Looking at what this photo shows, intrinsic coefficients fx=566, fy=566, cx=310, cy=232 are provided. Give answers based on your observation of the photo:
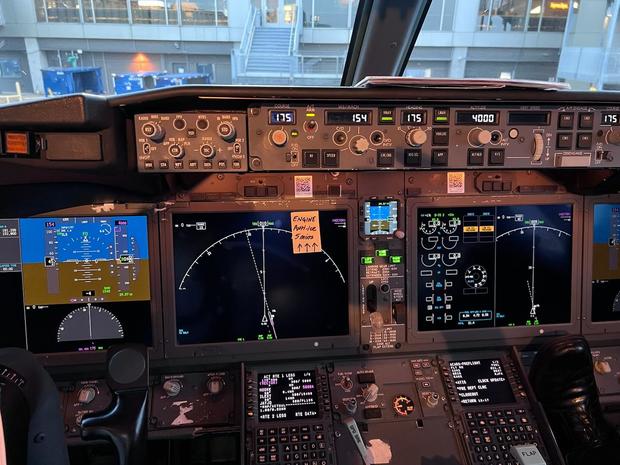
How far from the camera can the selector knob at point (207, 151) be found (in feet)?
5.72

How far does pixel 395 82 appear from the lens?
68.0 inches

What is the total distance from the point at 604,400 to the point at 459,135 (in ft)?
3.71

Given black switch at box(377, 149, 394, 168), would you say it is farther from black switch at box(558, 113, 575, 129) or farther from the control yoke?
the control yoke

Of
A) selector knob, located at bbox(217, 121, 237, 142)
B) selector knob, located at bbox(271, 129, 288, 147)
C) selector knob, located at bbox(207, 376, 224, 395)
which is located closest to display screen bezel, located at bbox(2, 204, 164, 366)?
selector knob, located at bbox(207, 376, 224, 395)

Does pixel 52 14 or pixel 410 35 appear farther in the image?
pixel 410 35

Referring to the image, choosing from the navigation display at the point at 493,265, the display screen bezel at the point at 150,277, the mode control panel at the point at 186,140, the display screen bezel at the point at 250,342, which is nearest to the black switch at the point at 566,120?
the navigation display at the point at 493,265

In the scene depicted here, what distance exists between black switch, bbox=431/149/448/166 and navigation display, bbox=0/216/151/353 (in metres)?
1.01

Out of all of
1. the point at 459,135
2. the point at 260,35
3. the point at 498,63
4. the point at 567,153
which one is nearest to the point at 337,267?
the point at 459,135

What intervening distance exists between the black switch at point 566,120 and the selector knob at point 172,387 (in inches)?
61.6

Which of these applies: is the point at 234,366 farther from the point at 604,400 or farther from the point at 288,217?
the point at 604,400

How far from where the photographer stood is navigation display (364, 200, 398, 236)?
2070mm

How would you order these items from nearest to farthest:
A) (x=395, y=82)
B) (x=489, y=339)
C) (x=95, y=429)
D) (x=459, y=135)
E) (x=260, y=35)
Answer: (x=95, y=429) < (x=395, y=82) < (x=459, y=135) < (x=489, y=339) < (x=260, y=35)

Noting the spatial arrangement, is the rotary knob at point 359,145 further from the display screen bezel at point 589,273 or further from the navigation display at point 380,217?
the display screen bezel at point 589,273

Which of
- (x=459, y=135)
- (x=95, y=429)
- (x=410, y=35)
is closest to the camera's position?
(x=95, y=429)
